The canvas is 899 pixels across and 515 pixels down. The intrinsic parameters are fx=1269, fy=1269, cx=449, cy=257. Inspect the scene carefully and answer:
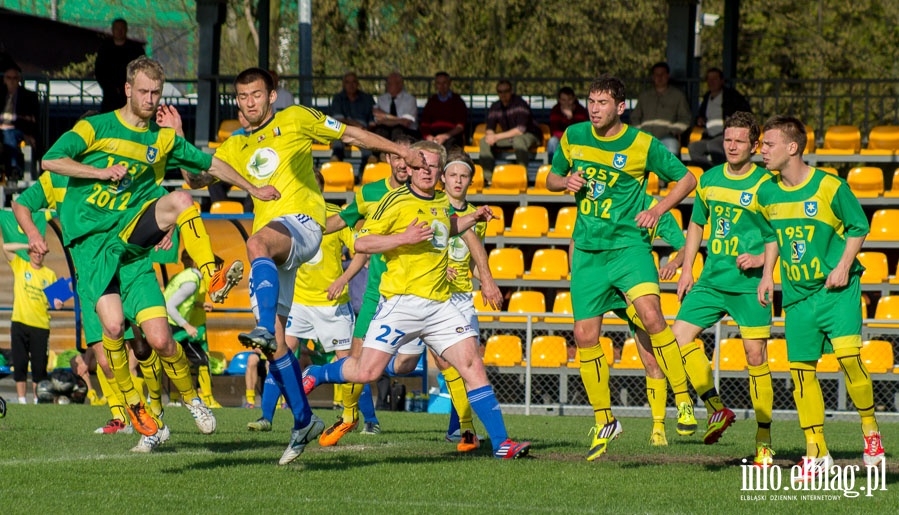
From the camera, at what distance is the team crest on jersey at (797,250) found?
7.35 meters

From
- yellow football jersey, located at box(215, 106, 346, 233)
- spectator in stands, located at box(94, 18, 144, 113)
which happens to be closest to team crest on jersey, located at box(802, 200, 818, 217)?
yellow football jersey, located at box(215, 106, 346, 233)

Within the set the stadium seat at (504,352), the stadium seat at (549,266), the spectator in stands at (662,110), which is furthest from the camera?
the spectator in stands at (662,110)

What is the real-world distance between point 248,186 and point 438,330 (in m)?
1.48

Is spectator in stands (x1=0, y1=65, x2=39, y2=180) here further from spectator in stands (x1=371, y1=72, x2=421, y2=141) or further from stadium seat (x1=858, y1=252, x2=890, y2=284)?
stadium seat (x1=858, y1=252, x2=890, y2=284)

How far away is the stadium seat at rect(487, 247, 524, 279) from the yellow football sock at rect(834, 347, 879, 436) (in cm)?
977

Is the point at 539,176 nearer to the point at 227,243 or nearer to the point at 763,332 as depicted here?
the point at 227,243

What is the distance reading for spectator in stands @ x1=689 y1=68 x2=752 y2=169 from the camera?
59.4ft

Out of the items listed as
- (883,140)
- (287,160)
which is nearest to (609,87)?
(287,160)

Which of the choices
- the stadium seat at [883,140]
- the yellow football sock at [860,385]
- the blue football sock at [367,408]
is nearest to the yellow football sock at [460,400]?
the blue football sock at [367,408]

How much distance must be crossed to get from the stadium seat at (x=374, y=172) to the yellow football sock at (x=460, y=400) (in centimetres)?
946

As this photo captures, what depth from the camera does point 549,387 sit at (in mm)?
15789

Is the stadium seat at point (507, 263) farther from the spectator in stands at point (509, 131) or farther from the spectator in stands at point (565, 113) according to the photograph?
the spectator in stands at point (565, 113)

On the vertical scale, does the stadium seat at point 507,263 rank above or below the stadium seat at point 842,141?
below

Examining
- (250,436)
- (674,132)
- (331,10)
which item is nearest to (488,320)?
(674,132)
